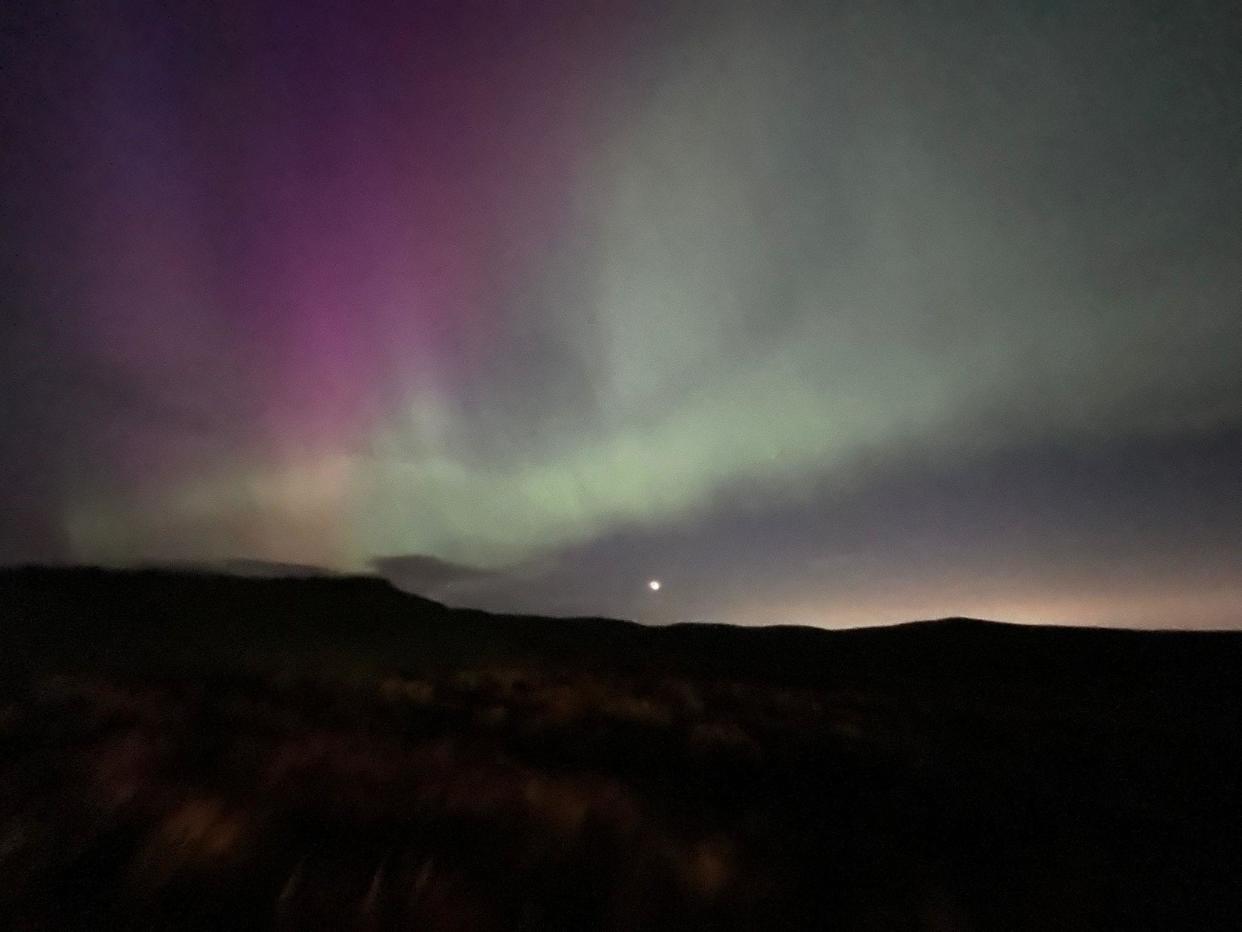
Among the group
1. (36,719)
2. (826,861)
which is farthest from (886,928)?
(36,719)

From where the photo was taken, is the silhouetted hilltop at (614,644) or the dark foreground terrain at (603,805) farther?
the silhouetted hilltop at (614,644)

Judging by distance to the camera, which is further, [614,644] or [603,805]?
[614,644]

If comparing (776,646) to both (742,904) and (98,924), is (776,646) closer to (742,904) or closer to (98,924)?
(742,904)

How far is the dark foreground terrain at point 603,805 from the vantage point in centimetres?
587

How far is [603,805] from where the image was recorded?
798cm

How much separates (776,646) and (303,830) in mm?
26095

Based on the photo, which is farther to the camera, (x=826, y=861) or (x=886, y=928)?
(x=826, y=861)

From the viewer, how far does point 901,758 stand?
35.7ft

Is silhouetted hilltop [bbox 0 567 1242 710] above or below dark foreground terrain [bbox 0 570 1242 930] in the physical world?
above

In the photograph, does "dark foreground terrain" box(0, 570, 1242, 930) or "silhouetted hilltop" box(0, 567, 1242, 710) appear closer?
"dark foreground terrain" box(0, 570, 1242, 930)

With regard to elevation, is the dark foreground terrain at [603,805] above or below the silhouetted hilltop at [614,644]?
below

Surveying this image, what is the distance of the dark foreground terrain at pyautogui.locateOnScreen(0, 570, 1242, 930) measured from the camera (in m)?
5.87

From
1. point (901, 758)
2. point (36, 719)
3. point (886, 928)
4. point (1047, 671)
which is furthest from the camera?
point (1047, 671)

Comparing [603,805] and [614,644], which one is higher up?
[614,644]
